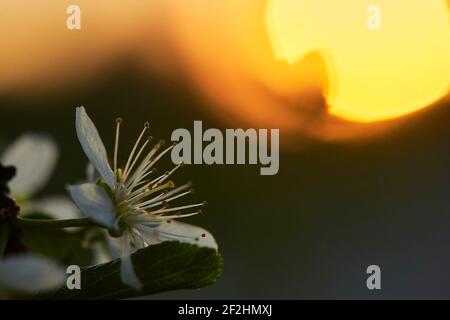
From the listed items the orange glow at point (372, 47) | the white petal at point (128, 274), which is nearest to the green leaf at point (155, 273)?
the white petal at point (128, 274)

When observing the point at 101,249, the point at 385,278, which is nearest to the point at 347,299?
the point at 385,278

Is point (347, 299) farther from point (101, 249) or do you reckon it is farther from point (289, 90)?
point (101, 249)

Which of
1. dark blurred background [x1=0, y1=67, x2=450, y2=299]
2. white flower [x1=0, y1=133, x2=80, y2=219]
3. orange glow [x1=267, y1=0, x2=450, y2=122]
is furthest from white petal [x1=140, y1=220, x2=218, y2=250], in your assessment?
orange glow [x1=267, y1=0, x2=450, y2=122]

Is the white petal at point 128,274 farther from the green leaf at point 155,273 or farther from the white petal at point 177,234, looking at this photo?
the white petal at point 177,234
